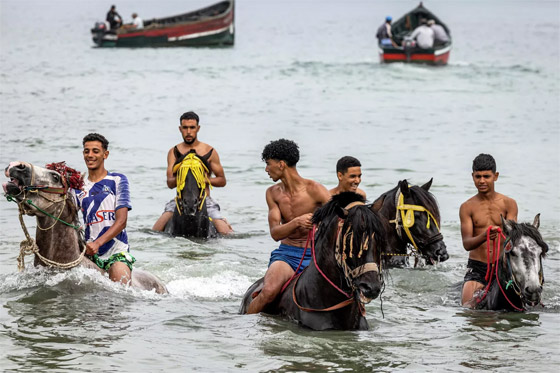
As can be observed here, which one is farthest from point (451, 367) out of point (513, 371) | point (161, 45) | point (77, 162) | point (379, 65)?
point (161, 45)

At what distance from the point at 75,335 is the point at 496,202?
4326 mm

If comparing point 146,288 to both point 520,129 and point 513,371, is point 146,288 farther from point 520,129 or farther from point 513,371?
point 520,129

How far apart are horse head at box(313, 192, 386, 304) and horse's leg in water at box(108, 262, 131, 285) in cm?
245

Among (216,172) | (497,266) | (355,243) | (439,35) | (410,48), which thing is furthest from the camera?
(439,35)

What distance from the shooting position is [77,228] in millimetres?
8758

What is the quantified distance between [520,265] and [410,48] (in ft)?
125

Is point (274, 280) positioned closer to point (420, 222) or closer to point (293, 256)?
point (293, 256)

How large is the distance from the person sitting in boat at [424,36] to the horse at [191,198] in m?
32.8

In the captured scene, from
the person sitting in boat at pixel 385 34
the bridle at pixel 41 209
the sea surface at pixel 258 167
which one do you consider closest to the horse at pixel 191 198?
the sea surface at pixel 258 167

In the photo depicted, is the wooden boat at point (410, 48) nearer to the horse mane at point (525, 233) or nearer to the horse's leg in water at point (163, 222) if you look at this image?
the horse's leg in water at point (163, 222)

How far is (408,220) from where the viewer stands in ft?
31.9

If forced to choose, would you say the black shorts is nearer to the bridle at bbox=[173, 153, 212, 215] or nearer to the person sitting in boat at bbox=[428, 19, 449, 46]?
the bridle at bbox=[173, 153, 212, 215]

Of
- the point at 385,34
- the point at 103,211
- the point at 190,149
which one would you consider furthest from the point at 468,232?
the point at 385,34

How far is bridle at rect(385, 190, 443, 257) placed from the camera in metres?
9.62
